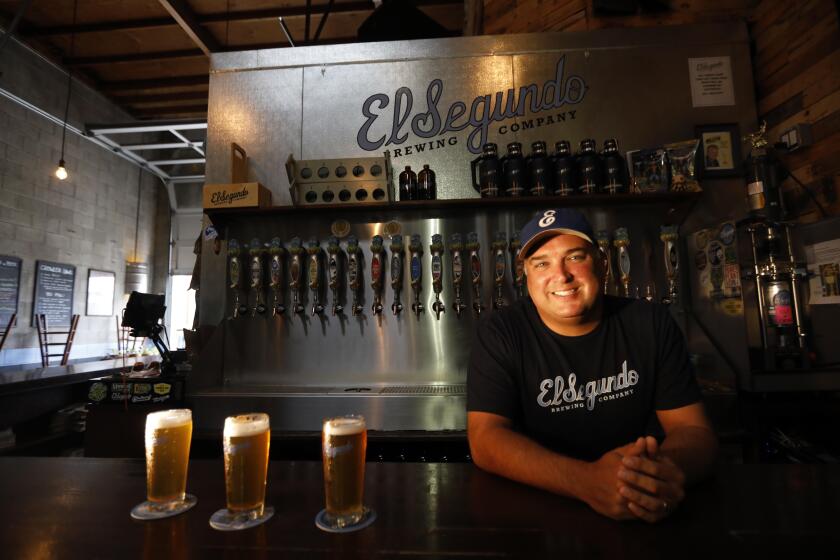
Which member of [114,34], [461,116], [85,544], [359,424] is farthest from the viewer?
[114,34]

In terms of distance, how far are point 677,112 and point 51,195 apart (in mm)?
7808

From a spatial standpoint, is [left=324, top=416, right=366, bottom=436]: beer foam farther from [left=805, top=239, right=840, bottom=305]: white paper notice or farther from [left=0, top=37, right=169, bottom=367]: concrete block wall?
[left=0, top=37, right=169, bottom=367]: concrete block wall

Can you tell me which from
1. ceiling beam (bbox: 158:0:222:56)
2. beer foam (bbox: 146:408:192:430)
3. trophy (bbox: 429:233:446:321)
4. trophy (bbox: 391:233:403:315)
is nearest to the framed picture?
trophy (bbox: 429:233:446:321)

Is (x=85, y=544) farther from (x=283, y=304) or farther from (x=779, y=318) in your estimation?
(x=779, y=318)

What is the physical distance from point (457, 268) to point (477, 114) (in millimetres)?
1068

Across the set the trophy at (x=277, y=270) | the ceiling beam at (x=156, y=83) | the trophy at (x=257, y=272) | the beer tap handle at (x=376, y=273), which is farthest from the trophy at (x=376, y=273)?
the ceiling beam at (x=156, y=83)

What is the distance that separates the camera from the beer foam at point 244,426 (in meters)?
0.82

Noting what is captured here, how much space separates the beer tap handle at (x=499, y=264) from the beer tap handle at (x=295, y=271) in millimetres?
1130

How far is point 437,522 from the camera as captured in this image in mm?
761

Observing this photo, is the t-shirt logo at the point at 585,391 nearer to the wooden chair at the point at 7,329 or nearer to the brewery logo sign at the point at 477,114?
the brewery logo sign at the point at 477,114

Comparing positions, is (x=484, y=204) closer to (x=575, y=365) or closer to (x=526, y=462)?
(x=575, y=365)

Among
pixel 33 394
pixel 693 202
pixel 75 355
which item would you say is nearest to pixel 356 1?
pixel 693 202

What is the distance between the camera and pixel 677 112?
108 inches

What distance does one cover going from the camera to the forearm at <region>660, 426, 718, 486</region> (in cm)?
93
